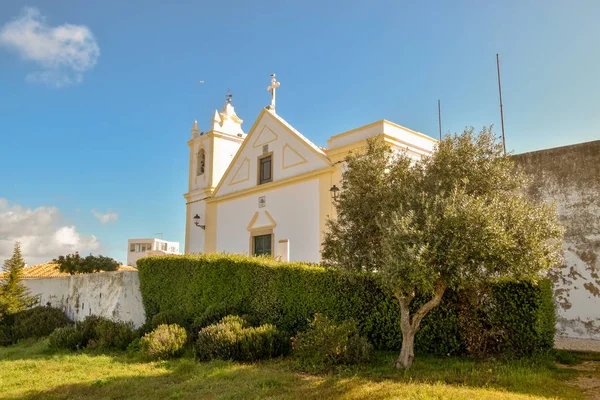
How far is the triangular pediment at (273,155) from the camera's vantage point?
18.2m

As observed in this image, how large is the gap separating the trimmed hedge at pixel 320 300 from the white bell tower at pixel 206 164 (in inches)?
309

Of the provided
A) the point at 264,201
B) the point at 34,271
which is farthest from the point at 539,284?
the point at 34,271

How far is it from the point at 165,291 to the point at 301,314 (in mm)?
5007

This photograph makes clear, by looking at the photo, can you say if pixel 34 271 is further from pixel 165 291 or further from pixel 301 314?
pixel 301 314

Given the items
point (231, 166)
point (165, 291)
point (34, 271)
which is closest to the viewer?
point (165, 291)

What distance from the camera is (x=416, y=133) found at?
55.8ft

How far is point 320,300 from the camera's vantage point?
35.6 ft

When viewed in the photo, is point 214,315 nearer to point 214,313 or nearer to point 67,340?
point 214,313

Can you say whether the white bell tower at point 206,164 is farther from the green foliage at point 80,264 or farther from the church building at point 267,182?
the green foliage at point 80,264

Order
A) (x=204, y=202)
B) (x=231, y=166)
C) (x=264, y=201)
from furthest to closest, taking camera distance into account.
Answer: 1. (x=204, y=202)
2. (x=231, y=166)
3. (x=264, y=201)

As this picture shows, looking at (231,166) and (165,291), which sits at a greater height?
(231,166)

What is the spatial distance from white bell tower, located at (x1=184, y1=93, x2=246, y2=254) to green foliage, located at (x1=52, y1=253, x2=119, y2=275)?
7.16 m

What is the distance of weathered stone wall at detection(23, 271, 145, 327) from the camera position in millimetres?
15016

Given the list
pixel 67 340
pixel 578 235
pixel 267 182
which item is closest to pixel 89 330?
pixel 67 340
